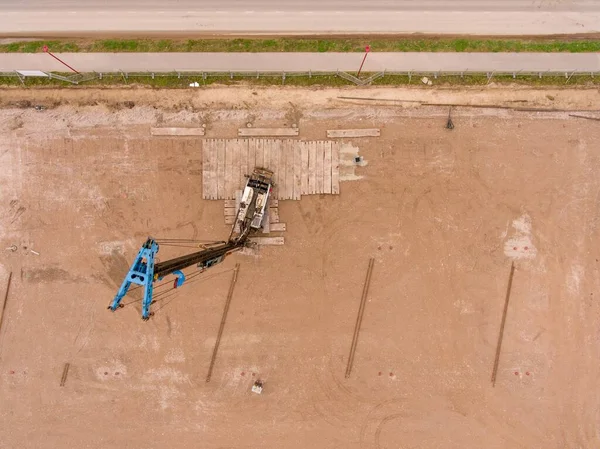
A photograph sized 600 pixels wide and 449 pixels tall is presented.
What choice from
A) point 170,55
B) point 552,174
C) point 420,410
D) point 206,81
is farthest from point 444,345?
point 170,55

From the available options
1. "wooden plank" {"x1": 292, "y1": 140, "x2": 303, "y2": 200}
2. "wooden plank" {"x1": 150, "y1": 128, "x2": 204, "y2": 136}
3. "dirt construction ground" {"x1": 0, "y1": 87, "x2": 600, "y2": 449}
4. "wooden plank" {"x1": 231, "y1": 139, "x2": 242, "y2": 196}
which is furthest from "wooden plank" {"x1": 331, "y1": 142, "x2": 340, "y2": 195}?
"wooden plank" {"x1": 150, "y1": 128, "x2": 204, "y2": 136}

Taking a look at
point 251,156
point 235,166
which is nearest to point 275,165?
point 251,156

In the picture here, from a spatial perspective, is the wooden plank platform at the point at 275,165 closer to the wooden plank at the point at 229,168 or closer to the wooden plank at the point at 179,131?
the wooden plank at the point at 229,168

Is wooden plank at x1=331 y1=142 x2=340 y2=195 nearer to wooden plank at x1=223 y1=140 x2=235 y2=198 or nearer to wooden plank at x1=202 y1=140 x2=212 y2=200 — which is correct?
wooden plank at x1=223 y1=140 x2=235 y2=198

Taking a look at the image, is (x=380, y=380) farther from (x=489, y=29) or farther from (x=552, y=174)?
(x=489, y=29)

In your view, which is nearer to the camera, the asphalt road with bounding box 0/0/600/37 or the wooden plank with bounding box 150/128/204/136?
the wooden plank with bounding box 150/128/204/136

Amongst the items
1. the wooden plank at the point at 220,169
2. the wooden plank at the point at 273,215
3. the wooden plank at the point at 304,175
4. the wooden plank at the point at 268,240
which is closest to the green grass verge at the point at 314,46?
the wooden plank at the point at 220,169
